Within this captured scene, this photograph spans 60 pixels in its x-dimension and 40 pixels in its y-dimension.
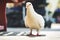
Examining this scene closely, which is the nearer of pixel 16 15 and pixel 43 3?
pixel 43 3

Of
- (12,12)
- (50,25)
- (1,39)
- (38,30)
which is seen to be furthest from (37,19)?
(12,12)

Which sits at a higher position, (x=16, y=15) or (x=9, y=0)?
(x=9, y=0)

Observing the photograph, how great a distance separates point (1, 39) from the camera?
981mm

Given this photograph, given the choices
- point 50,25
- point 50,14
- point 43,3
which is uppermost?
point 43,3

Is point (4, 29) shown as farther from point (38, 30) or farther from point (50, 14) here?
point (50, 14)

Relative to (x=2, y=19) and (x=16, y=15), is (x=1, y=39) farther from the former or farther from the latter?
(x=16, y=15)

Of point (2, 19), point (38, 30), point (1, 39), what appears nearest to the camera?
point (1, 39)

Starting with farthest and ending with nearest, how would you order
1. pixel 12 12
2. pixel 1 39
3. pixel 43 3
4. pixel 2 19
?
pixel 12 12 → pixel 43 3 → pixel 2 19 → pixel 1 39

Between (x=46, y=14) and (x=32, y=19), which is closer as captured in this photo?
(x=32, y=19)

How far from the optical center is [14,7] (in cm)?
196

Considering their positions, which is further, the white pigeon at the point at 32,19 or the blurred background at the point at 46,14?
the blurred background at the point at 46,14

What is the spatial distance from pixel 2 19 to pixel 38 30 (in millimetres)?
529

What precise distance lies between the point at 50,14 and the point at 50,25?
0.14 metres

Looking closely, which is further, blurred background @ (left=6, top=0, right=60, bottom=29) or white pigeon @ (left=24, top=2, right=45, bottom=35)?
blurred background @ (left=6, top=0, right=60, bottom=29)
